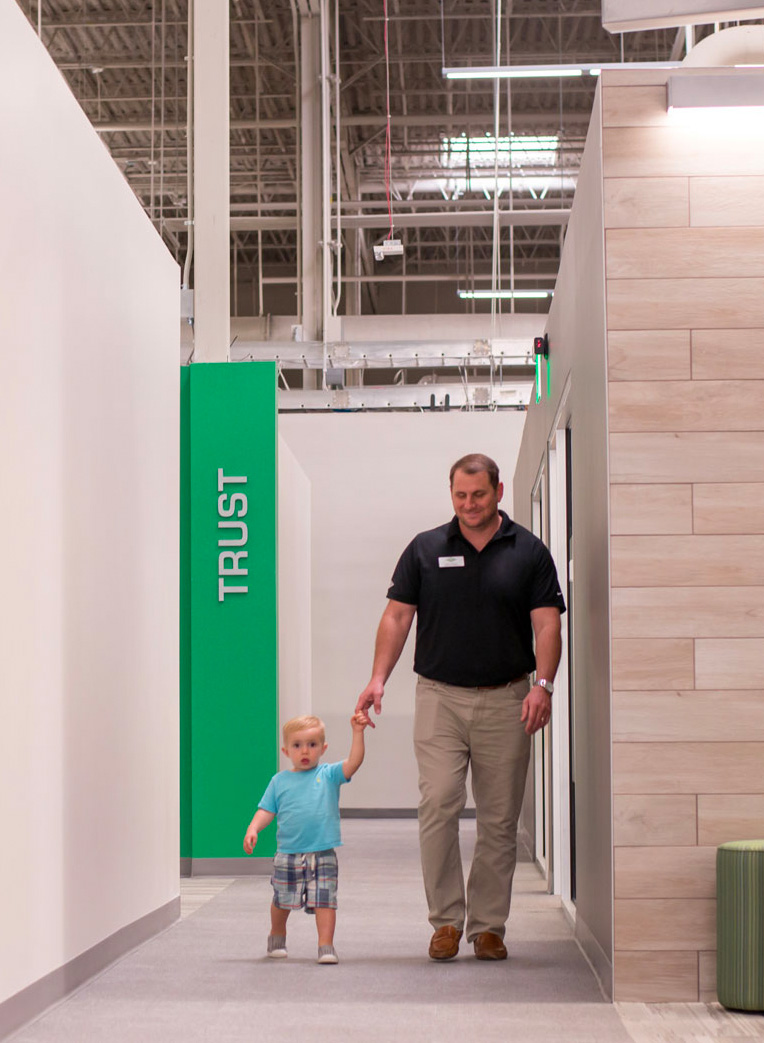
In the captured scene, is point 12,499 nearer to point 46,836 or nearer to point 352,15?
point 46,836

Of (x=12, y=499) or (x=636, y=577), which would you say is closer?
(x=12, y=499)

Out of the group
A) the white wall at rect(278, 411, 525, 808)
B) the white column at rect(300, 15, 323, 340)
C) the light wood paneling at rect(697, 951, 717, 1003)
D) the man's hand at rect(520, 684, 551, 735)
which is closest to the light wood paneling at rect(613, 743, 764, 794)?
the light wood paneling at rect(697, 951, 717, 1003)

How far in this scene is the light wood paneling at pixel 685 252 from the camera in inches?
145

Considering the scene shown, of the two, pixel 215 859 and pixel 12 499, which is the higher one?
pixel 12 499

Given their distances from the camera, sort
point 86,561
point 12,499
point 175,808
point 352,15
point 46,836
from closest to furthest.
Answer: point 12,499
point 46,836
point 86,561
point 175,808
point 352,15

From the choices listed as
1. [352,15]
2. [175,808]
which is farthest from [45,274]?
[352,15]

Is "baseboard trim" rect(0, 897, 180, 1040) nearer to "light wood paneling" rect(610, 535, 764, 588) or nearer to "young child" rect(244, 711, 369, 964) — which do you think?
"young child" rect(244, 711, 369, 964)

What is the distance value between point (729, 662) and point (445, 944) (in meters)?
1.35

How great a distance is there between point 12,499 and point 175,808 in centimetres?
240

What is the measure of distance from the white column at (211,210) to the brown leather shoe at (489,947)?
175 inches

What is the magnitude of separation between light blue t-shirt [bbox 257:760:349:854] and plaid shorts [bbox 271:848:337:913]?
0.03 metres

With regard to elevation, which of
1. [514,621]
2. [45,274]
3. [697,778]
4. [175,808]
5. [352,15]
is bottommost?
[175,808]

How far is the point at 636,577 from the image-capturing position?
3594 millimetres

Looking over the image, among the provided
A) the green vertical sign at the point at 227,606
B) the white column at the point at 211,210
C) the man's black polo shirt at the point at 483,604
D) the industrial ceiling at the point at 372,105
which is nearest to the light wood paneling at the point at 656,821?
the man's black polo shirt at the point at 483,604
